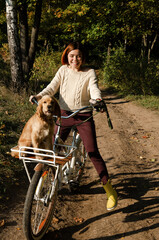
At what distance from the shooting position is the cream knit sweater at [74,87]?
3.15 meters

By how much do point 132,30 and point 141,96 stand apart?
381cm

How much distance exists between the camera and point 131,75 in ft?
41.3

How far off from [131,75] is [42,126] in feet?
35.7

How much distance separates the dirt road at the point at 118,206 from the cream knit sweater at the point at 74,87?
161 cm

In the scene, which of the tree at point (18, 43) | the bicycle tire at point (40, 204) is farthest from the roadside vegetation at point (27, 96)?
the bicycle tire at point (40, 204)

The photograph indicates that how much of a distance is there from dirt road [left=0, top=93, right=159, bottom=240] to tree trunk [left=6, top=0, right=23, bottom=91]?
12.0ft

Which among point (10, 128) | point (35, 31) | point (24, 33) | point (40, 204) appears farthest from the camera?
point (35, 31)

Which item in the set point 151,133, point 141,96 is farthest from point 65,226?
point 141,96

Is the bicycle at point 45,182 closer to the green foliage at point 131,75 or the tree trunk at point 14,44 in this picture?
the tree trunk at point 14,44

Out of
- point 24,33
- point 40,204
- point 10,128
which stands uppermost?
point 24,33

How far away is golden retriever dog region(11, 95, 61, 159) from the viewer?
2488mm

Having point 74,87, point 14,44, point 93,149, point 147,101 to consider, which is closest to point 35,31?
point 14,44

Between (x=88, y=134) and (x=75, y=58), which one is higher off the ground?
(x=75, y=58)

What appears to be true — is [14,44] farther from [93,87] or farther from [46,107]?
[46,107]
